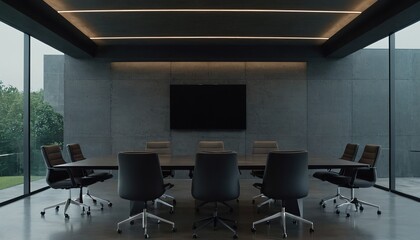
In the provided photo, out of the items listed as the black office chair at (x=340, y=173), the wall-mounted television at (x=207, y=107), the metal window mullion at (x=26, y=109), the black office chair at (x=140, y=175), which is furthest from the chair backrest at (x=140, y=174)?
the wall-mounted television at (x=207, y=107)

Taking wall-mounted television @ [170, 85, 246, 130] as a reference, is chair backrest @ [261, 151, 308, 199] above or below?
below

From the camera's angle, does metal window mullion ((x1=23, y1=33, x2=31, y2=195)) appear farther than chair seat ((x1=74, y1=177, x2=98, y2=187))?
Yes

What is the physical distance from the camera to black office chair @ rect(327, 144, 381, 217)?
5.24 meters

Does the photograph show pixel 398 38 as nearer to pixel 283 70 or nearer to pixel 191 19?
pixel 283 70

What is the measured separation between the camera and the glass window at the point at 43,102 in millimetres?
7262

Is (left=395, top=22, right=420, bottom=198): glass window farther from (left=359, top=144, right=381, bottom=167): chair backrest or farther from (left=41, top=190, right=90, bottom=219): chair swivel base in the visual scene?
(left=41, top=190, right=90, bottom=219): chair swivel base

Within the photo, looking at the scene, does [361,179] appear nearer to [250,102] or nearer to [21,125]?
[250,102]

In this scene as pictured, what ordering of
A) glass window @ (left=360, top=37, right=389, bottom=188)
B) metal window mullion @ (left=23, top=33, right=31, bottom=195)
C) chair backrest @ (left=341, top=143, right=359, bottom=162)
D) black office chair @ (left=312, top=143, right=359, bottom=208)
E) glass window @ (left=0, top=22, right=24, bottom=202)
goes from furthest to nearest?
glass window @ (left=360, top=37, right=389, bottom=188) → metal window mullion @ (left=23, top=33, right=31, bottom=195) → glass window @ (left=0, top=22, right=24, bottom=202) → chair backrest @ (left=341, top=143, right=359, bottom=162) → black office chair @ (left=312, top=143, right=359, bottom=208)

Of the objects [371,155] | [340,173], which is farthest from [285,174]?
[340,173]

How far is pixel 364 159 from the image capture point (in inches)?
228

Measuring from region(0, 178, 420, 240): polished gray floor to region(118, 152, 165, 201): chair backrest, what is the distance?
50 centimetres

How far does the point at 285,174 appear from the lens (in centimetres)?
424

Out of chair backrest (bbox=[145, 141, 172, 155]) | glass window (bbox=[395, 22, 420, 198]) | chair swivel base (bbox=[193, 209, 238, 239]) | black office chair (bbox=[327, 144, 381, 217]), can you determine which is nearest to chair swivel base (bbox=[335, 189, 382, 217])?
black office chair (bbox=[327, 144, 381, 217])

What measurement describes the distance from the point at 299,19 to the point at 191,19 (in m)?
1.89
